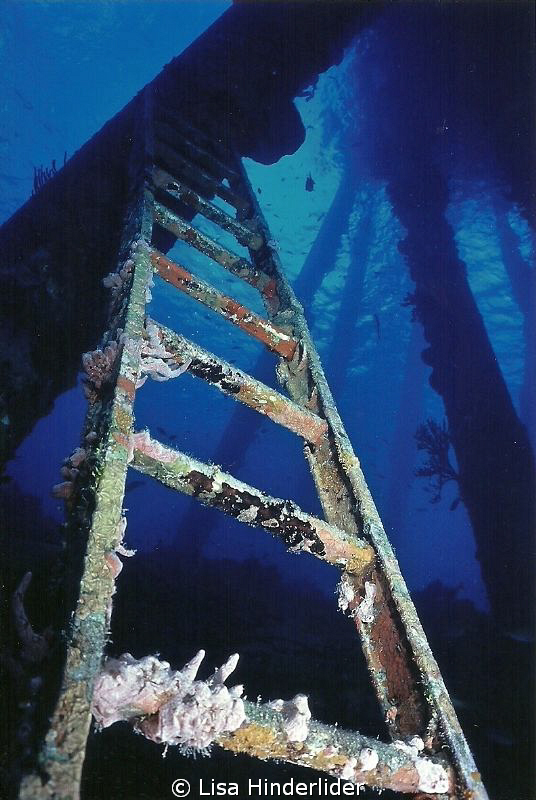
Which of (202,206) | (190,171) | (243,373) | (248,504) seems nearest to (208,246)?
(202,206)

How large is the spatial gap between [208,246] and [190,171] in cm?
149

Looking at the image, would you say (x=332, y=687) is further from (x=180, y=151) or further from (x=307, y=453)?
(x=180, y=151)

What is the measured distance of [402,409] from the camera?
4150 centimetres

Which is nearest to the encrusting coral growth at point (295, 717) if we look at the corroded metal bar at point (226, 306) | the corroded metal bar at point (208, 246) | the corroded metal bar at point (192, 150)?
the corroded metal bar at point (226, 306)

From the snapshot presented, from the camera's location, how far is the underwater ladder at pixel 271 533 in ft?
3.60

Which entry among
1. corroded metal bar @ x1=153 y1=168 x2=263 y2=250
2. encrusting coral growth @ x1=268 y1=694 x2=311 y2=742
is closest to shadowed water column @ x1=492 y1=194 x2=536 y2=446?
corroded metal bar @ x1=153 y1=168 x2=263 y2=250

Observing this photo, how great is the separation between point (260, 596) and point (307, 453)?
10059 millimetres

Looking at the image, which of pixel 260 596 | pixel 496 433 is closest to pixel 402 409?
pixel 260 596

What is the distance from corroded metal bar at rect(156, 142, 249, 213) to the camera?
454 centimetres

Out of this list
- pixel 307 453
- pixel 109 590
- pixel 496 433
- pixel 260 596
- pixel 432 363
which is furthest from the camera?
pixel 260 596

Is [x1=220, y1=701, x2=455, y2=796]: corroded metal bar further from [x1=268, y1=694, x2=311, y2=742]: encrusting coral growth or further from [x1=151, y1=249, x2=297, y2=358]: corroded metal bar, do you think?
[x1=151, y1=249, x2=297, y2=358]: corroded metal bar

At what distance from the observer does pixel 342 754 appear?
136cm

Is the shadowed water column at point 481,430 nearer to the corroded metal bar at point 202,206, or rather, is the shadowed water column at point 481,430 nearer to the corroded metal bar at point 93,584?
the corroded metal bar at point 202,206

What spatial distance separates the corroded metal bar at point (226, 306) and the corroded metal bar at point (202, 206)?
1337mm
